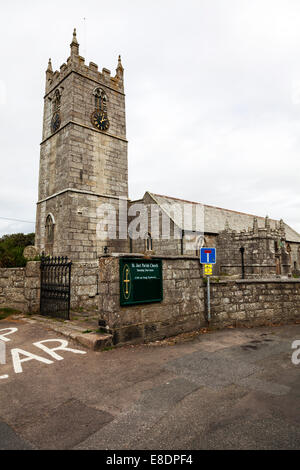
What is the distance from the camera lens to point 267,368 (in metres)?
4.86

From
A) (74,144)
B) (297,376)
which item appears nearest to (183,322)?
(297,376)

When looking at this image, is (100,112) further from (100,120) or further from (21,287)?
(21,287)

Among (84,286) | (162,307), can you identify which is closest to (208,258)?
(162,307)

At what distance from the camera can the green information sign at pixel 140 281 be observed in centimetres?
620

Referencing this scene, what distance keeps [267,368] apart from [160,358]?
6.57ft

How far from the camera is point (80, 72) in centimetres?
1570

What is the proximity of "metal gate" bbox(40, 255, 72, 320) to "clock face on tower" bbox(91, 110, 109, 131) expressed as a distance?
991 centimetres

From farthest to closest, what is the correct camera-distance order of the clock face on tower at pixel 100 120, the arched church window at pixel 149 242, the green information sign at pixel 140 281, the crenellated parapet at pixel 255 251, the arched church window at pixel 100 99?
the arched church window at pixel 149 242 → the crenellated parapet at pixel 255 251 → the arched church window at pixel 100 99 → the clock face on tower at pixel 100 120 → the green information sign at pixel 140 281

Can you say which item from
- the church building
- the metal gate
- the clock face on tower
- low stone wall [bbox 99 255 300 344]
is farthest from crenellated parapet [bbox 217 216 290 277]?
the metal gate

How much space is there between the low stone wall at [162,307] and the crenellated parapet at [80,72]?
46.4 ft

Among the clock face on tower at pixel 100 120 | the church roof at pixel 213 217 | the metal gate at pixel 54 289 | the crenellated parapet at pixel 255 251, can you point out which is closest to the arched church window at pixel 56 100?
the clock face on tower at pixel 100 120

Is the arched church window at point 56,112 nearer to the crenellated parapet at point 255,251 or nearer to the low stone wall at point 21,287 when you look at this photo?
the low stone wall at point 21,287

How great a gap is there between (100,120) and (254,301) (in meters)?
13.5

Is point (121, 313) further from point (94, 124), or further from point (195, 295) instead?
point (94, 124)
